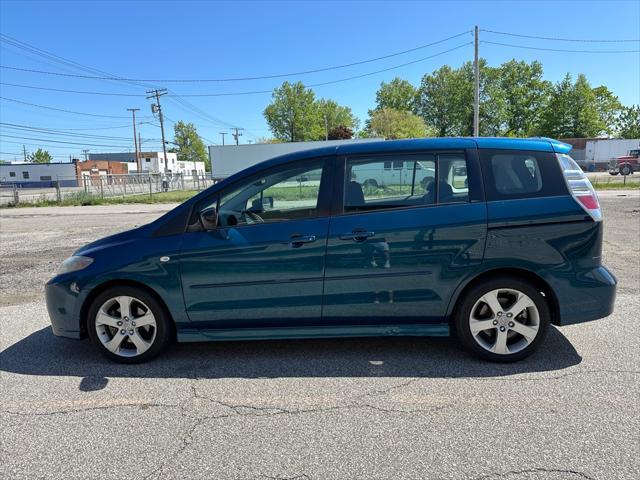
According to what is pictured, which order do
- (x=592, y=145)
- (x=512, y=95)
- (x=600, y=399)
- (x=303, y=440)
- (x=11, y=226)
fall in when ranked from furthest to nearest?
(x=512, y=95) < (x=592, y=145) < (x=11, y=226) < (x=600, y=399) < (x=303, y=440)

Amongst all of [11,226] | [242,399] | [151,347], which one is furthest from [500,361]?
[11,226]

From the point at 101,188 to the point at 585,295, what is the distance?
28.5m

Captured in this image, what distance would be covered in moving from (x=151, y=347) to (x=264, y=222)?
1422 millimetres

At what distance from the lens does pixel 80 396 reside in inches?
122

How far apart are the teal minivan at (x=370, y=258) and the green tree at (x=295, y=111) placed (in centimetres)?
6983

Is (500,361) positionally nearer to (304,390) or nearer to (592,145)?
(304,390)

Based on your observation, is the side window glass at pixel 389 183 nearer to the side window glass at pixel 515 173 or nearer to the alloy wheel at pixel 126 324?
the side window glass at pixel 515 173

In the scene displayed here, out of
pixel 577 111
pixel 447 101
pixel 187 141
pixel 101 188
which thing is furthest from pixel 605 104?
pixel 187 141

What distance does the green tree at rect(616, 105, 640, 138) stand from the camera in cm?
6700

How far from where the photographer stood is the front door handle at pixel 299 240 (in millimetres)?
3307

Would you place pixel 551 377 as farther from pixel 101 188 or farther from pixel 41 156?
pixel 41 156

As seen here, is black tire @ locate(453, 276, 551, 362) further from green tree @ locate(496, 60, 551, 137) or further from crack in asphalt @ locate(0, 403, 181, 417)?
green tree @ locate(496, 60, 551, 137)

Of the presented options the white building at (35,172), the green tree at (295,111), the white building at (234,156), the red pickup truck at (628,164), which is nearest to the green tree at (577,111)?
the red pickup truck at (628,164)

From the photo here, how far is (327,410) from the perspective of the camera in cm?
282
